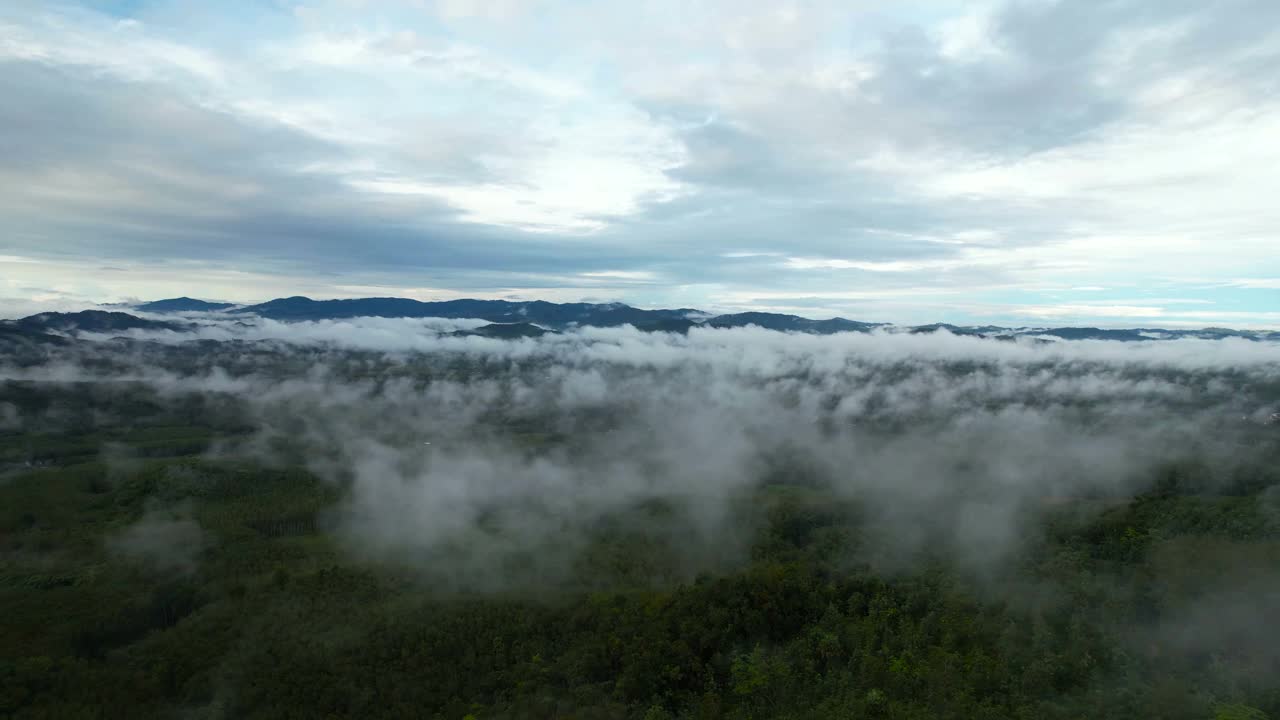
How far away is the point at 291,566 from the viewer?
146 m

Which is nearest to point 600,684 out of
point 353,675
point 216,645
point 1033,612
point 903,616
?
point 353,675

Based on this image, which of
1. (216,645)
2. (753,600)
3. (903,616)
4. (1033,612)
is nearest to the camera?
(1033,612)

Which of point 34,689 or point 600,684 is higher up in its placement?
point 600,684

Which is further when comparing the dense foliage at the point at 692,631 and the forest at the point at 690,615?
the forest at the point at 690,615

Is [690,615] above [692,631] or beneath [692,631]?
above

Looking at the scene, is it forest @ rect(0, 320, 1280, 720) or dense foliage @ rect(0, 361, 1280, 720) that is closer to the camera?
dense foliage @ rect(0, 361, 1280, 720)

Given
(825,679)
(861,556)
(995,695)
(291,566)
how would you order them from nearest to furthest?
(995,695)
(825,679)
(861,556)
(291,566)

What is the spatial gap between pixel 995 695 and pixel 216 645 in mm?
120976

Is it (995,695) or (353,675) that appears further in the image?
(353,675)

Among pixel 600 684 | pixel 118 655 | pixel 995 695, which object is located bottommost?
pixel 118 655

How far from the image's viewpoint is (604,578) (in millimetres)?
137250

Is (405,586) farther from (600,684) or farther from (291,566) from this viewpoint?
(600,684)

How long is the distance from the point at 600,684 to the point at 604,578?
160 feet

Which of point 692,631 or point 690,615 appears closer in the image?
point 692,631
